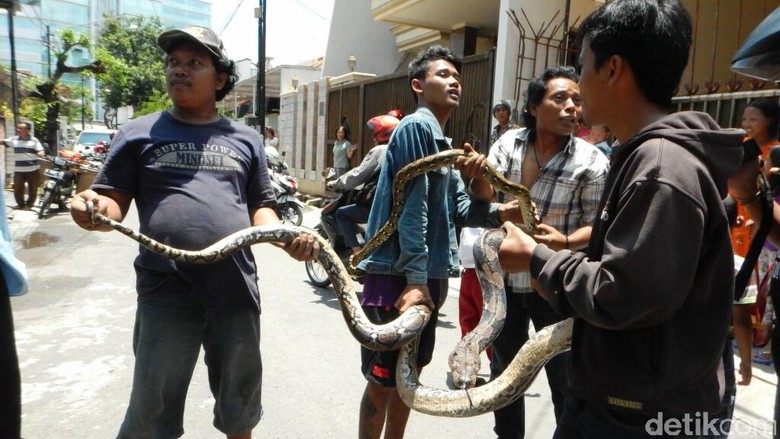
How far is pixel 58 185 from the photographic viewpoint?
38.1 feet

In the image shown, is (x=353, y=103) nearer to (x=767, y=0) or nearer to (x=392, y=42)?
(x=392, y=42)

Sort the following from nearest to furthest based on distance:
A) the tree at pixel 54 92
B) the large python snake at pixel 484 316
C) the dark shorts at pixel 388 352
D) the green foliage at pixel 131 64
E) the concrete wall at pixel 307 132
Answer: the large python snake at pixel 484 316 < the dark shorts at pixel 388 352 < the concrete wall at pixel 307 132 < the tree at pixel 54 92 < the green foliage at pixel 131 64

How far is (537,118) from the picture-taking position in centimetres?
270

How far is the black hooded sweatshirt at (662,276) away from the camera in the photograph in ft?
3.91

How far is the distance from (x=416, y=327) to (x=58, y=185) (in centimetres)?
1211

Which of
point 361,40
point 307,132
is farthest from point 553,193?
point 307,132

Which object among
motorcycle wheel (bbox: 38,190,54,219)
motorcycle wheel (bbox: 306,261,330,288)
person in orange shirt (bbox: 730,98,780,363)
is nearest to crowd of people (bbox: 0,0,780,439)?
person in orange shirt (bbox: 730,98,780,363)

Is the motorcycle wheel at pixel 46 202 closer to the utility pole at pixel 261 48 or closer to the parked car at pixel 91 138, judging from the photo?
the utility pole at pixel 261 48

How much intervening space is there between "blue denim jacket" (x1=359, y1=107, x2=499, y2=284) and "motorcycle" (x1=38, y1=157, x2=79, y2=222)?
11.2 metres

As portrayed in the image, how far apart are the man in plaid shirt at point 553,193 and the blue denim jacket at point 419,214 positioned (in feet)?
0.96

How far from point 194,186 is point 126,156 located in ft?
1.01

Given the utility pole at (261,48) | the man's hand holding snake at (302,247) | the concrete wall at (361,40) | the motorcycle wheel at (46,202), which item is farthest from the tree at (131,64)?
the man's hand holding snake at (302,247)

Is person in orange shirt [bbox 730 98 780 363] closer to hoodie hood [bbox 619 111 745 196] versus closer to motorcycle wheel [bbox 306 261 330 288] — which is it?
hoodie hood [bbox 619 111 745 196]

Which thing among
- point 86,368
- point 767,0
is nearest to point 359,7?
point 767,0
